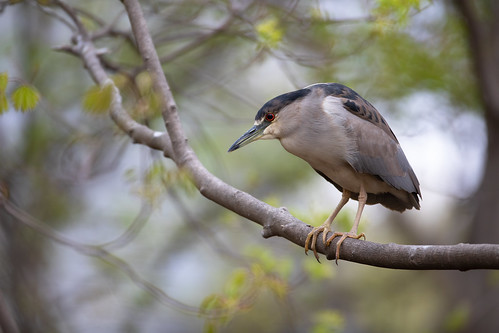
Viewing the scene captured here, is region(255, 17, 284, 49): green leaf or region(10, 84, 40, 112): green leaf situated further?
region(255, 17, 284, 49): green leaf

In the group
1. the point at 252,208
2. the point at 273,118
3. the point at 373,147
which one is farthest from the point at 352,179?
the point at 252,208

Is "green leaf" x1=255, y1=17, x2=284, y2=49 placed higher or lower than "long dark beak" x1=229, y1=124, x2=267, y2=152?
higher

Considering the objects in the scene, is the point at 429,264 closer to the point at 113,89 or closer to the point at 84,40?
the point at 113,89

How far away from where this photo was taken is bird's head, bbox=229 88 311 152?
129 inches

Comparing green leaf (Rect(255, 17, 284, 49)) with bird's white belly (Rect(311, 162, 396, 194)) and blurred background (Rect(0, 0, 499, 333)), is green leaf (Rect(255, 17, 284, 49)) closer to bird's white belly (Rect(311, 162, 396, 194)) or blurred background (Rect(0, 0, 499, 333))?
blurred background (Rect(0, 0, 499, 333))

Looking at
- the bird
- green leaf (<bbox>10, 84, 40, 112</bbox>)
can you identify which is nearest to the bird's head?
the bird

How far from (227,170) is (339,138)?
3.25 meters

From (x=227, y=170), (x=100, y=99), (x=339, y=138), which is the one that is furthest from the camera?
(x=227, y=170)

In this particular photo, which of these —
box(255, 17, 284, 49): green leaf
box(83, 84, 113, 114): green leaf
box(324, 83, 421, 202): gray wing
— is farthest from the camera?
box(255, 17, 284, 49): green leaf

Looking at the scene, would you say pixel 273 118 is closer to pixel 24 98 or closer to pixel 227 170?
pixel 24 98

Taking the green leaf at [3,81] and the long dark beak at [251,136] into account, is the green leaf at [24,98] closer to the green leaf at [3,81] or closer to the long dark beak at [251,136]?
the green leaf at [3,81]

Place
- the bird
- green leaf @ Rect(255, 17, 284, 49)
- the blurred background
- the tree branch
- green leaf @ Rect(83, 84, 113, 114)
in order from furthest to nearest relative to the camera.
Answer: the blurred background
green leaf @ Rect(255, 17, 284, 49)
the bird
green leaf @ Rect(83, 84, 113, 114)
the tree branch

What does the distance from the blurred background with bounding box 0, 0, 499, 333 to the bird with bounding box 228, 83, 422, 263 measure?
2.06 feet

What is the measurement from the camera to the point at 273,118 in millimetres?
3312
